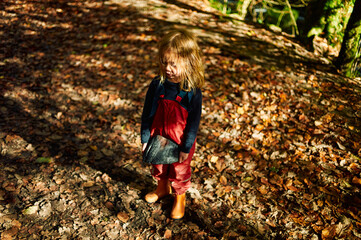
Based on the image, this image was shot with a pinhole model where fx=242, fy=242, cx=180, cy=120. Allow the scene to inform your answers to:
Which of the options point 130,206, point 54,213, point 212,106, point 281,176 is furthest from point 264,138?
point 54,213

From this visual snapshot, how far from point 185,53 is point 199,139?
85.3 inches

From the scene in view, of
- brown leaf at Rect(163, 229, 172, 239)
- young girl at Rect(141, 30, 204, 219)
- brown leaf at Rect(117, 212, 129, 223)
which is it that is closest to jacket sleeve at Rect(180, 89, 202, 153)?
young girl at Rect(141, 30, 204, 219)

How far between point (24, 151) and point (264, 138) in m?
3.59

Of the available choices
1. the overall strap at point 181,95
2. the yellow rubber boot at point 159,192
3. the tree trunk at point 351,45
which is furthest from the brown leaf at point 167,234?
the tree trunk at point 351,45

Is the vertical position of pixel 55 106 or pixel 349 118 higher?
pixel 349 118

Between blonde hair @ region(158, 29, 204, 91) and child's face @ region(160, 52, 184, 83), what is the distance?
0.02 metres

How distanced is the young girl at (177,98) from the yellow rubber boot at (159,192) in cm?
42

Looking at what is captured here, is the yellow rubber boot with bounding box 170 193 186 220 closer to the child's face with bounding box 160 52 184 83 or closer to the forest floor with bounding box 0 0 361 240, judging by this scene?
the forest floor with bounding box 0 0 361 240

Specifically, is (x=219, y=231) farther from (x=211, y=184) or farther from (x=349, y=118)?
(x=349, y=118)

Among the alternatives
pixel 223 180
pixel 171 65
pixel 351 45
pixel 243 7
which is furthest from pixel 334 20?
pixel 171 65

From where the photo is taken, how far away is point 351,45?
4926 millimetres

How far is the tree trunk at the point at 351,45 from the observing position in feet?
15.5

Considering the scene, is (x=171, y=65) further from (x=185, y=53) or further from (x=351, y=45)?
(x=351, y=45)

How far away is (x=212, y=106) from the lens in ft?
14.6
